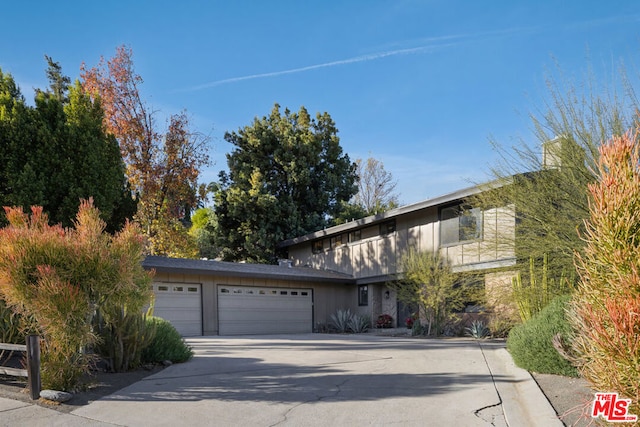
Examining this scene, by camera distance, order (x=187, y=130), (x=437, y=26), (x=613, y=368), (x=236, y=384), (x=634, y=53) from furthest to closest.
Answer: (x=187, y=130) → (x=437, y=26) → (x=634, y=53) → (x=236, y=384) → (x=613, y=368)

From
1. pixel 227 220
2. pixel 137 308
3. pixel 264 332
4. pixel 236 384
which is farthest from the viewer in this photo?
pixel 227 220

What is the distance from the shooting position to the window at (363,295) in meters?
25.2

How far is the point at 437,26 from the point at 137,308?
435 inches

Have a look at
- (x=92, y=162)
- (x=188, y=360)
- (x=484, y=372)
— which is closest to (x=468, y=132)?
(x=484, y=372)

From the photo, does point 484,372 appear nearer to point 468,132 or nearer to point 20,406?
point 20,406

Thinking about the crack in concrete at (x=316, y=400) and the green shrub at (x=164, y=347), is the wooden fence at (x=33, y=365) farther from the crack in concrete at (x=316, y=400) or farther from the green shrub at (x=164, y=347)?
the crack in concrete at (x=316, y=400)

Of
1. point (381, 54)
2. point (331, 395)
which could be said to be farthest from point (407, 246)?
point (331, 395)

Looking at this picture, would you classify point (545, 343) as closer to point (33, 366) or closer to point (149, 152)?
point (33, 366)

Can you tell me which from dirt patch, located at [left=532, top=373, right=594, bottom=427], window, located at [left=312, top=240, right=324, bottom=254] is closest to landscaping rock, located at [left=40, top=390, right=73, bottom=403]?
dirt patch, located at [left=532, top=373, right=594, bottom=427]

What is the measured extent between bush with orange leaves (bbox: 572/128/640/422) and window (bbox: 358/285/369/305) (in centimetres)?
2196

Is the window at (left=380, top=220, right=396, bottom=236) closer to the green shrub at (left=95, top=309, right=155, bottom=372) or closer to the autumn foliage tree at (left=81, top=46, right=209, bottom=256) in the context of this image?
the autumn foliage tree at (left=81, top=46, right=209, bottom=256)

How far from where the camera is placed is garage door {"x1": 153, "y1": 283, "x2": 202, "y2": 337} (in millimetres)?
19578

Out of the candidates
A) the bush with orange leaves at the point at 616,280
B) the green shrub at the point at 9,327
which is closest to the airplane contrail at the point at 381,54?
the bush with orange leaves at the point at 616,280

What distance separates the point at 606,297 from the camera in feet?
10.5
